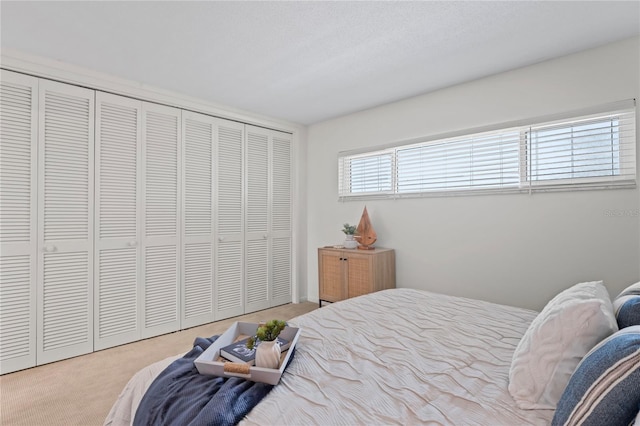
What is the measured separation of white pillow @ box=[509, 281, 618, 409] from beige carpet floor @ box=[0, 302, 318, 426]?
2.30 m

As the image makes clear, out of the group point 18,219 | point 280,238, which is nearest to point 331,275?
point 280,238

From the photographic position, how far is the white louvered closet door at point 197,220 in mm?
3570

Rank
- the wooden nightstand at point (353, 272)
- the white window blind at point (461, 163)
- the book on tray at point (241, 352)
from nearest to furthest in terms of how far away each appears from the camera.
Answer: the book on tray at point (241, 352), the white window blind at point (461, 163), the wooden nightstand at point (353, 272)

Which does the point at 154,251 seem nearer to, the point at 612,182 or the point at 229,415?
the point at 229,415

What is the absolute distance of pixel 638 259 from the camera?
234 cm

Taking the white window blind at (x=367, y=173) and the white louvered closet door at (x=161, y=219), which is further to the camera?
the white window blind at (x=367, y=173)

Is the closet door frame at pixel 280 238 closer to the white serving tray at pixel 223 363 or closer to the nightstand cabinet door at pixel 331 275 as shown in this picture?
the nightstand cabinet door at pixel 331 275

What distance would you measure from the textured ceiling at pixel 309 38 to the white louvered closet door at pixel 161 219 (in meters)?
0.46

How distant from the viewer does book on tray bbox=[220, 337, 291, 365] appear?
1.39 meters

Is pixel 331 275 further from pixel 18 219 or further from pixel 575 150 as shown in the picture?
pixel 18 219

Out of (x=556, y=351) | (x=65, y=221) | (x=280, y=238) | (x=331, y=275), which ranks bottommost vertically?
(x=331, y=275)

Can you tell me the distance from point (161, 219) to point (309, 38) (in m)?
2.34

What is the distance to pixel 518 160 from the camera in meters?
2.89

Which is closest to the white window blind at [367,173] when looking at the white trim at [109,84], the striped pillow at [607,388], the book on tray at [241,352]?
the white trim at [109,84]
